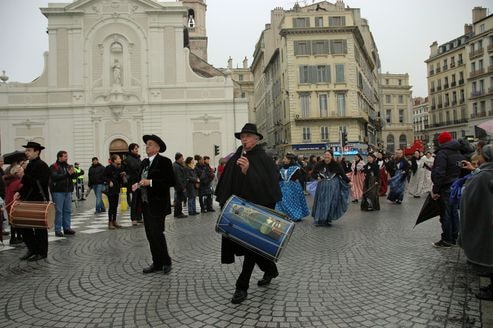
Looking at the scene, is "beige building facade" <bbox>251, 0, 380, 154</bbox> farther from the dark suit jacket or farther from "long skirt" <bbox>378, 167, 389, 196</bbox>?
the dark suit jacket

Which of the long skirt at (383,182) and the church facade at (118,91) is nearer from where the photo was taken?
the long skirt at (383,182)

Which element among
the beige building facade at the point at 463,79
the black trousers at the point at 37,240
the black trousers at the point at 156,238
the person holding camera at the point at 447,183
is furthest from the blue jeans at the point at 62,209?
the beige building facade at the point at 463,79

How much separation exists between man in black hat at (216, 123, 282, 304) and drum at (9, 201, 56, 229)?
11.9 ft

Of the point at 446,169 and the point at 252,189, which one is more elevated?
the point at 446,169

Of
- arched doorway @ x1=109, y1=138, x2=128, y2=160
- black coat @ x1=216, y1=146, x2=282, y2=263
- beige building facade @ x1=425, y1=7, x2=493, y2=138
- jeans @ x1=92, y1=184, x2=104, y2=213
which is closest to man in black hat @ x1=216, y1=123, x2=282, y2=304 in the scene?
black coat @ x1=216, y1=146, x2=282, y2=263

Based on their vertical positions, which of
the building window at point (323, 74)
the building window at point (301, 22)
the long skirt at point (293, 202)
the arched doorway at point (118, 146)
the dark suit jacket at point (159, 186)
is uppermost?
the building window at point (301, 22)

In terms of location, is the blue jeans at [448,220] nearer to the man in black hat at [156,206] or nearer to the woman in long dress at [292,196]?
the woman in long dress at [292,196]

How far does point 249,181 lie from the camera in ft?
16.4

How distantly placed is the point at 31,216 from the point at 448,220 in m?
6.91

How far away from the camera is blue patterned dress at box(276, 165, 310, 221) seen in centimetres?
1105

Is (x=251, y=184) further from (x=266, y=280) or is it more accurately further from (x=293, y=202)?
(x=293, y=202)

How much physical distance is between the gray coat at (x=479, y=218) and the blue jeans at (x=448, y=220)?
229 cm

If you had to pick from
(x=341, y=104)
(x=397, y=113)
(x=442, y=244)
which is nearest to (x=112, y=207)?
(x=442, y=244)

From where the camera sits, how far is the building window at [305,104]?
4584 cm
